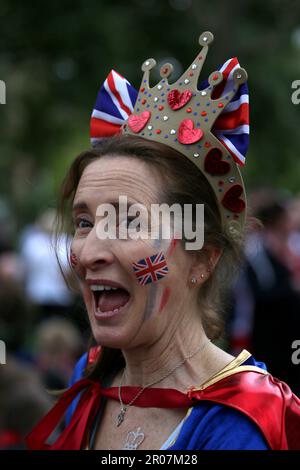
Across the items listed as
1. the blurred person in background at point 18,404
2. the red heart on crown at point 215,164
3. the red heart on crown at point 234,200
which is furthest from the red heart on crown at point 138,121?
the blurred person in background at point 18,404

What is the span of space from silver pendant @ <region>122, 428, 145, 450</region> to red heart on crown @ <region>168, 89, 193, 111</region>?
1.02 m

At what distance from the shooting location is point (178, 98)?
267 cm

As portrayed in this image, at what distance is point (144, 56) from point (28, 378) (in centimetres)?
717

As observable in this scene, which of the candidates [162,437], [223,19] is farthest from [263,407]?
[223,19]

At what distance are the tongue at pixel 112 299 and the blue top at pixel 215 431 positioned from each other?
1.26ft

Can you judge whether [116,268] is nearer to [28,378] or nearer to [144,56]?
[28,378]

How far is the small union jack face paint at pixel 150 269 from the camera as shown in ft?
8.16

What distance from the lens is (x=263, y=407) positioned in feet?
7.86

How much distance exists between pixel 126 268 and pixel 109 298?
0.37ft

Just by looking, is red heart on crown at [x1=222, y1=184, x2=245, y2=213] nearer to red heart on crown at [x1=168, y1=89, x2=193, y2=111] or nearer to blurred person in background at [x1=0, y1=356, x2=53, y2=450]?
red heart on crown at [x1=168, y1=89, x2=193, y2=111]

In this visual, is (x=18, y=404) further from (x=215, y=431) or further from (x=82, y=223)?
(x=215, y=431)

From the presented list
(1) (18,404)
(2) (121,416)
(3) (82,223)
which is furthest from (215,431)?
(1) (18,404)

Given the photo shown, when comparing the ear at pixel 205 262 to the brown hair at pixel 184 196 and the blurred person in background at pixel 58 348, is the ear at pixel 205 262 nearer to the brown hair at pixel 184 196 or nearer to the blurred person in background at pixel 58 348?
the brown hair at pixel 184 196

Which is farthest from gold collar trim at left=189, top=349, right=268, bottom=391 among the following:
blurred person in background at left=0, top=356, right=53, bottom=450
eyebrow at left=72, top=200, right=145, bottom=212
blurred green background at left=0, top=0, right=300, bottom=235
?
blurred green background at left=0, top=0, right=300, bottom=235
